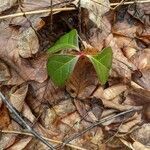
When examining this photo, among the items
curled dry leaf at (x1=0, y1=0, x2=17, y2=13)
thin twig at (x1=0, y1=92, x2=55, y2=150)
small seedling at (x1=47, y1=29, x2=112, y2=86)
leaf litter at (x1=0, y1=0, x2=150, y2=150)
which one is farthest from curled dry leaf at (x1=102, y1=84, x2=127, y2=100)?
curled dry leaf at (x1=0, y1=0, x2=17, y2=13)

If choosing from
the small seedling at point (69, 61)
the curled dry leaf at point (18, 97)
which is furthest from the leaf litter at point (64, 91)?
the small seedling at point (69, 61)

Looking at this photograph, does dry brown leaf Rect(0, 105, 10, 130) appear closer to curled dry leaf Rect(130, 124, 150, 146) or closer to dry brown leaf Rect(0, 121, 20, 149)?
dry brown leaf Rect(0, 121, 20, 149)

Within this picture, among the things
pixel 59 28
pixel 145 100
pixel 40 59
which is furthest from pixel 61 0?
pixel 145 100

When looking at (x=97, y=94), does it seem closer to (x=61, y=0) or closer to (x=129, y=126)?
(x=129, y=126)

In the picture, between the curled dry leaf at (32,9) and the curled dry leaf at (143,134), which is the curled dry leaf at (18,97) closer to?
the curled dry leaf at (32,9)

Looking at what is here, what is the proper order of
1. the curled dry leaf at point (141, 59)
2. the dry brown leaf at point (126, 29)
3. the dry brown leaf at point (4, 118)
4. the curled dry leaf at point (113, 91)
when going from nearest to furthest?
the dry brown leaf at point (4, 118) → the curled dry leaf at point (113, 91) → the curled dry leaf at point (141, 59) → the dry brown leaf at point (126, 29)

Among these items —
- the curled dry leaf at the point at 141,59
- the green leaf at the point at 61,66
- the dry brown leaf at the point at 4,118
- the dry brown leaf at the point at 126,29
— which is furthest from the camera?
the dry brown leaf at the point at 126,29
